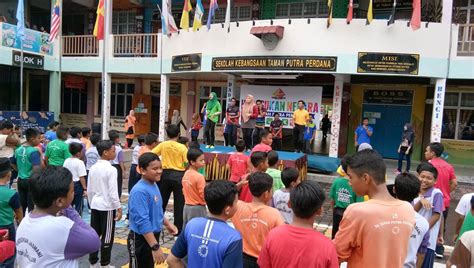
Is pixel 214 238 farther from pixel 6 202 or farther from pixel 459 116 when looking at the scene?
pixel 459 116

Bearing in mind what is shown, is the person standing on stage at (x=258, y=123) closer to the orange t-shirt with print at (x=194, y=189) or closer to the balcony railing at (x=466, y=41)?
the balcony railing at (x=466, y=41)

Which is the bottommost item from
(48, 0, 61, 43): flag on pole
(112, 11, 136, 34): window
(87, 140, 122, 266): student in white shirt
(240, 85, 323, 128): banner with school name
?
(87, 140, 122, 266): student in white shirt

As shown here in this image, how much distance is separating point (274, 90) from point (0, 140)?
9.67 meters

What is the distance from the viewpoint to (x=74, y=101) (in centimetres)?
2061

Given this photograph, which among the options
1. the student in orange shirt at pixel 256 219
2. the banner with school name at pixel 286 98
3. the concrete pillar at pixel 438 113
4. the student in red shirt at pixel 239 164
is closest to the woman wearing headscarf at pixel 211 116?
the banner with school name at pixel 286 98

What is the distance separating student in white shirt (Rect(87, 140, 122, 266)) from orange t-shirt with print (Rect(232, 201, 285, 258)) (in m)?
1.94

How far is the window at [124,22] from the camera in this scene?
1897cm

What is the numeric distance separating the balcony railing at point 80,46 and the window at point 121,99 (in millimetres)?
2923

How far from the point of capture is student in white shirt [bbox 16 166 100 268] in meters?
2.15

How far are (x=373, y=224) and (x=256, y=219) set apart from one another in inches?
36.3

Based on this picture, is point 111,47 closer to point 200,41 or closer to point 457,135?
point 200,41

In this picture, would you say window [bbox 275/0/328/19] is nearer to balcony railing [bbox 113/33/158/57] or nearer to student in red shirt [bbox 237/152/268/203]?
balcony railing [bbox 113/33/158/57]

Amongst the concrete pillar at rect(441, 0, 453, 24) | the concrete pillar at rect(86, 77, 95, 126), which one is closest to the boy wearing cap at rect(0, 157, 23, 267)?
the concrete pillar at rect(441, 0, 453, 24)

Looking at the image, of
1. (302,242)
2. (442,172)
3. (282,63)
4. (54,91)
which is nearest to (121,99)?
(54,91)
